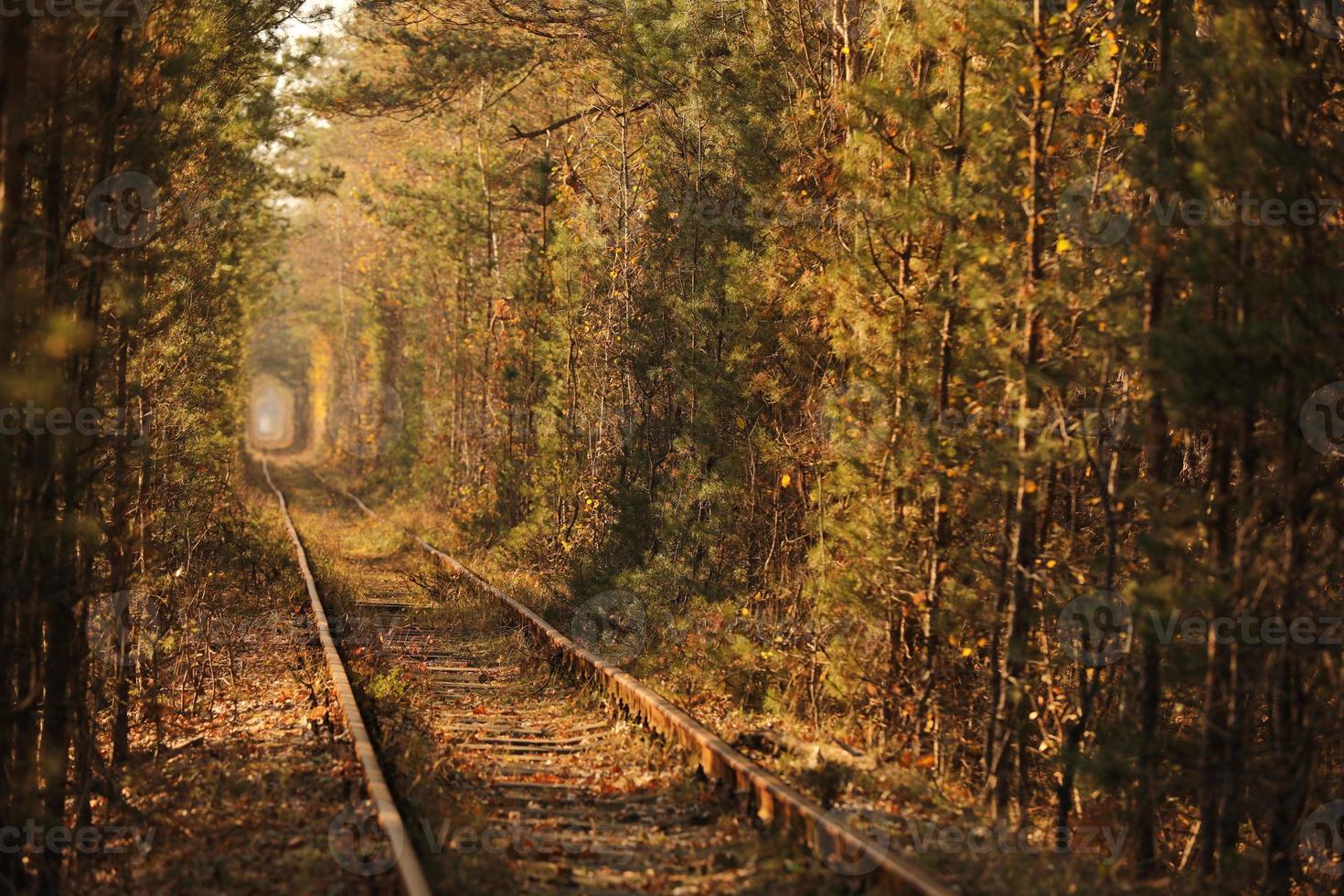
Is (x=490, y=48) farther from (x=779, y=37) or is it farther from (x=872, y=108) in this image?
(x=872, y=108)

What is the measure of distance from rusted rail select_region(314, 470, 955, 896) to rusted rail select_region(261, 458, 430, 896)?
6.51 ft

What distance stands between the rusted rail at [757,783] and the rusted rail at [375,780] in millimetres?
1986

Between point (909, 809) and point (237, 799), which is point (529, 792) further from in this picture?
point (909, 809)

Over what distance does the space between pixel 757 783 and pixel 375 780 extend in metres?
2.21

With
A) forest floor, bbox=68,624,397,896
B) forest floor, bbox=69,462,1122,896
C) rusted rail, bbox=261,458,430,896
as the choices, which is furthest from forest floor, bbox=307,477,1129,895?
forest floor, bbox=68,624,397,896

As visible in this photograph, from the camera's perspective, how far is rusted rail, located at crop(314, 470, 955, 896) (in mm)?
5777

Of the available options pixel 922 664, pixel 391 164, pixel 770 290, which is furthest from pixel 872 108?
pixel 391 164

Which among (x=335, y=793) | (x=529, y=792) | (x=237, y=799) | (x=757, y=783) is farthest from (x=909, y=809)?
(x=237, y=799)

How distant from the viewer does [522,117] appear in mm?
26625

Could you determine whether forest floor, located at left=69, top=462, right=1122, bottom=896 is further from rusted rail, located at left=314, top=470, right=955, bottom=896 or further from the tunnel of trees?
the tunnel of trees

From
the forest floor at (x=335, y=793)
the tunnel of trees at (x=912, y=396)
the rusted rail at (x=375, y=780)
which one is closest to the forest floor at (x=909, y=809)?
the forest floor at (x=335, y=793)

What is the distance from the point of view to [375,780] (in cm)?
727

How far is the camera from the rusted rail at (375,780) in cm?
562

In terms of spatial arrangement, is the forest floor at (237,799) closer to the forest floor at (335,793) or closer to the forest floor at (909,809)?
the forest floor at (335,793)
